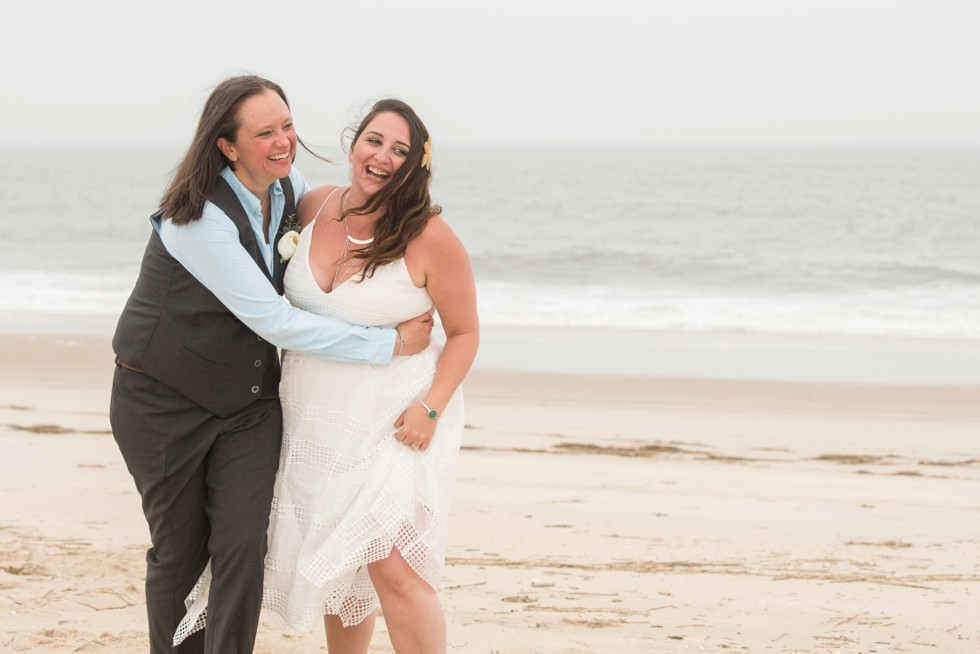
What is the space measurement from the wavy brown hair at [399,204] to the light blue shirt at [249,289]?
0.21m

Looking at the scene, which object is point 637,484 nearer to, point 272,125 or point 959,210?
point 272,125

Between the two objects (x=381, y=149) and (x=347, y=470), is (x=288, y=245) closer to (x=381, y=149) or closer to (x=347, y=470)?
(x=381, y=149)

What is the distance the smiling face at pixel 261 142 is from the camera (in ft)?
9.89

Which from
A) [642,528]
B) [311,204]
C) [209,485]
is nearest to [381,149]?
[311,204]

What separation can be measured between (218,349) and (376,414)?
1.63 feet

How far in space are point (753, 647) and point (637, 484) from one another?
8.40 feet

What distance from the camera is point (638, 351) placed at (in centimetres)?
1225

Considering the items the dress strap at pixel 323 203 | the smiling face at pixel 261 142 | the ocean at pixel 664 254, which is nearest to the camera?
the smiling face at pixel 261 142

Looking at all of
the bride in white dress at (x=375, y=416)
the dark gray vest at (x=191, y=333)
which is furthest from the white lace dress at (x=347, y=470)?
the dark gray vest at (x=191, y=333)

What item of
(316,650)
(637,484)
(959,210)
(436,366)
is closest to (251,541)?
(436,366)

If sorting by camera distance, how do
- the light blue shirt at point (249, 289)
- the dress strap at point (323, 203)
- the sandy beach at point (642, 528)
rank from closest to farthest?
the light blue shirt at point (249, 289) → the dress strap at point (323, 203) → the sandy beach at point (642, 528)

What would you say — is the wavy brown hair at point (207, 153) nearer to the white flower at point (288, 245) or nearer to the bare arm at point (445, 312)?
the white flower at point (288, 245)

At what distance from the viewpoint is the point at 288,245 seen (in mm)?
3189

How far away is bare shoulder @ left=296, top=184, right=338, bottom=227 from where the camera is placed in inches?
132
